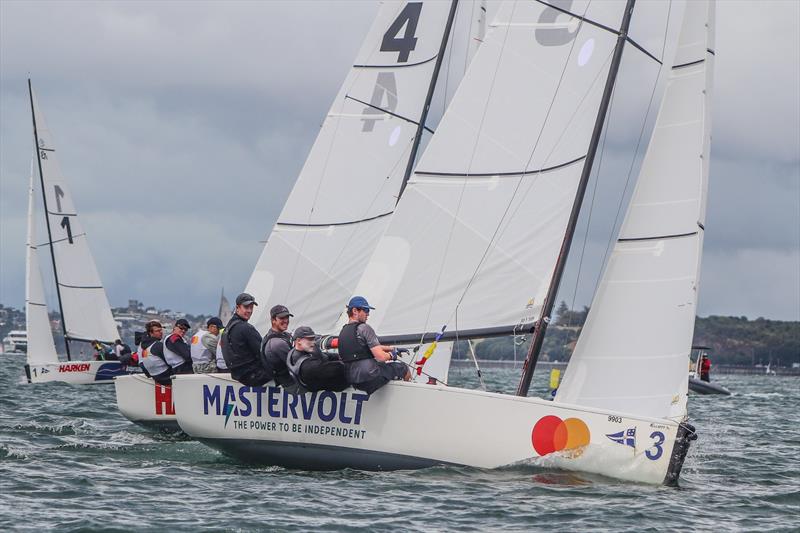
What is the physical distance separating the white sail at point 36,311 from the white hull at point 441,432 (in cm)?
2136

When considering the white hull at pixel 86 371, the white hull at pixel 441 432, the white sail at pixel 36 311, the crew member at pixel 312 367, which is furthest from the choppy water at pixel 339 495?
the white sail at pixel 36 311

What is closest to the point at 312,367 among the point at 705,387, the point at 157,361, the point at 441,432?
the point at 441,432

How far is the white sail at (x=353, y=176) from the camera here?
69.8 ft

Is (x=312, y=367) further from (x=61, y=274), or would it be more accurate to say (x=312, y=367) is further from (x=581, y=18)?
(x=61, y=274)

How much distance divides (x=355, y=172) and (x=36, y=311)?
15.1m

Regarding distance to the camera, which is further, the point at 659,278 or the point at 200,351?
the point at 200,351

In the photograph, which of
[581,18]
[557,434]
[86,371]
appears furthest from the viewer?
[86,371]

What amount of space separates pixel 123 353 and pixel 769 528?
2114 centimetres

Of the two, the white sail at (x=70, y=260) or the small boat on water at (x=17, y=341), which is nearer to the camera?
the white sail at (x=70, y=260)

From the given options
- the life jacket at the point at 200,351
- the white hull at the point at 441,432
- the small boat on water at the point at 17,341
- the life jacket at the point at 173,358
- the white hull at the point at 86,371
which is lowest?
the small boat on water at the point at 17,341

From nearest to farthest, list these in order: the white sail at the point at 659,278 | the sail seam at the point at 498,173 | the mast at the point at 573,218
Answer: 1. the white sail at the point at 659,278
2. the mast at the point at 573,218
3. the sail seam at the point at 498,173

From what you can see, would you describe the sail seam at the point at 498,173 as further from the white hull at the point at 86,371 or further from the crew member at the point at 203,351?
the white hull at the point at 86,371

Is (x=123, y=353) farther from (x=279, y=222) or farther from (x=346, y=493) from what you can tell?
(x=346, y=493)

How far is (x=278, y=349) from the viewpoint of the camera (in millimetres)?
12211
